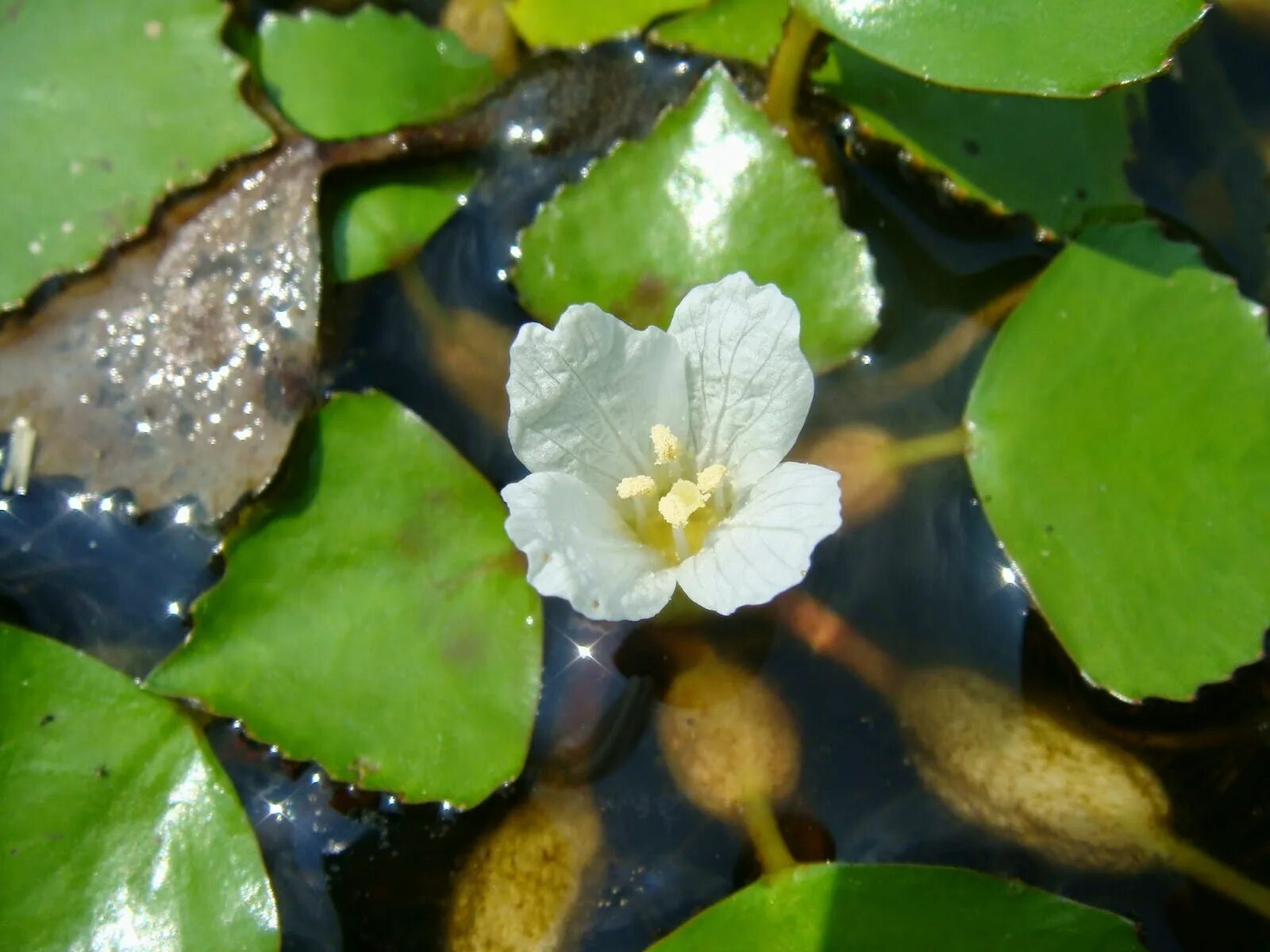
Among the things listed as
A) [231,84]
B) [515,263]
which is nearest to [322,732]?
[515,263]

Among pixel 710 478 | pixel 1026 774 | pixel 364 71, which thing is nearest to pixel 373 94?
pixel 364 71

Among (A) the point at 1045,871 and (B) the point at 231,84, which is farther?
(B) the point at 231,84

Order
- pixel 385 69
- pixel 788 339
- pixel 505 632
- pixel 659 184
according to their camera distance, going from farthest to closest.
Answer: pixel 385 69
pixel 659 184
pixel 505 632
pixel 788 339

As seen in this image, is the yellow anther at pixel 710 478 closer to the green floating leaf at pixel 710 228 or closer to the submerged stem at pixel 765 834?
the green floating leaf at pixel 710 228

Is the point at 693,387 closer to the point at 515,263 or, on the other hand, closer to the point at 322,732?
the point at 515,263

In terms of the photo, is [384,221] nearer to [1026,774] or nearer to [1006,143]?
[1006,143]

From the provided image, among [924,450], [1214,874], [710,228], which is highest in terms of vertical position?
[710,228]
